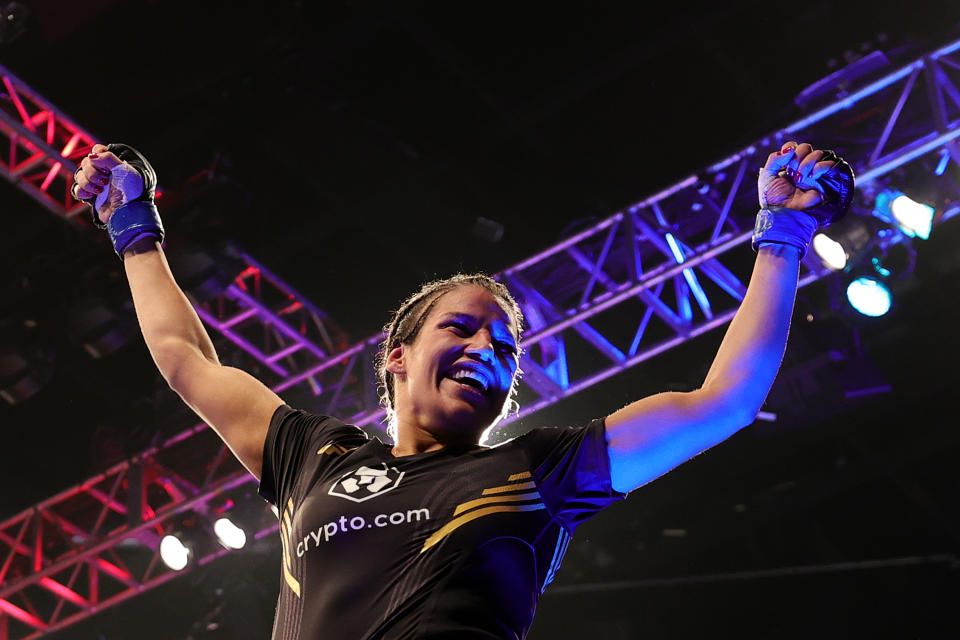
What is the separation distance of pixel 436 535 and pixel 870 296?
20.1ft

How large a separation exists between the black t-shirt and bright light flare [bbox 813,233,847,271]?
5579 mm

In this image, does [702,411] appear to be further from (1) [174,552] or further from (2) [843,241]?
(1) [174,552]

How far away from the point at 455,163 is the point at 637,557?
4.28 metres

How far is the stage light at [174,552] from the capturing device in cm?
901

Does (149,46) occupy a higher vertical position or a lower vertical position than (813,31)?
higher

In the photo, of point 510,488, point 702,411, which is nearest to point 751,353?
point 702,411

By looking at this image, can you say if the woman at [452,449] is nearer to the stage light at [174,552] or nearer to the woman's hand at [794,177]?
the woman's hand at [794,177]

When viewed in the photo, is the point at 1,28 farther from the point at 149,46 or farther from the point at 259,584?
the point at 259,584

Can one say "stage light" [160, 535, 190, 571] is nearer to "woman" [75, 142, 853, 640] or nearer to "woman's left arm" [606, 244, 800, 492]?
"woman" [75, 142, 853, 640]

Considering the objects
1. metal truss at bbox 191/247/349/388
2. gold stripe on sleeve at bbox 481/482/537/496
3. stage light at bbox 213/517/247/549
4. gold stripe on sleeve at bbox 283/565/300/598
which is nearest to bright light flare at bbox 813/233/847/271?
metal truss at bbox 191/247/349/388

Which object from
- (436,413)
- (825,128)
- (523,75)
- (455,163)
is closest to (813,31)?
(825,128)

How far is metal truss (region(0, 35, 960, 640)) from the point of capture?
7008mm

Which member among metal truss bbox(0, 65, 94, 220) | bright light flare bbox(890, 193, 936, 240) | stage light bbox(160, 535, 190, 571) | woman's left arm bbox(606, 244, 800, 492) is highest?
woman's left arm bbox(606, 244, 800, 492)

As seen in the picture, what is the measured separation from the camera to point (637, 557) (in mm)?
10203
